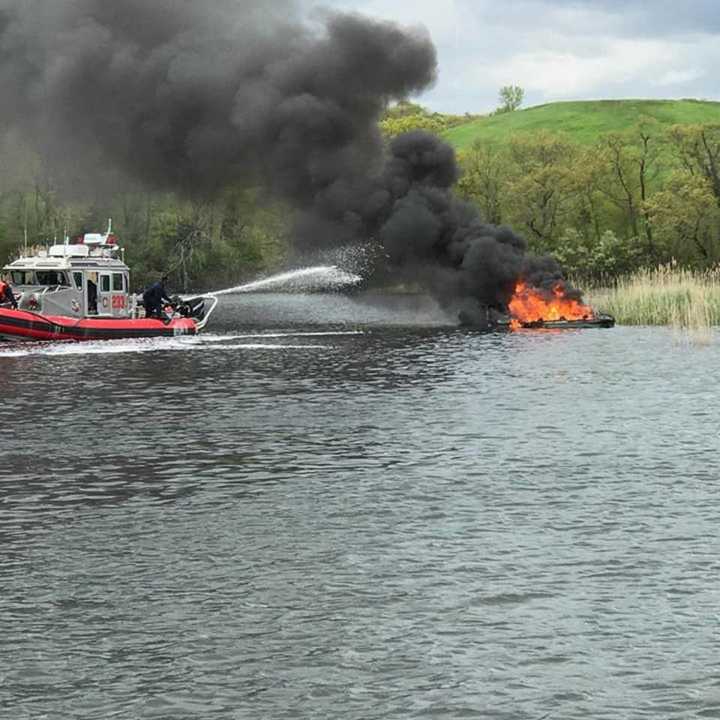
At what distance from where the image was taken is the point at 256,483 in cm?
2219

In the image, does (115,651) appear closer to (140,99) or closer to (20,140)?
(140,99)

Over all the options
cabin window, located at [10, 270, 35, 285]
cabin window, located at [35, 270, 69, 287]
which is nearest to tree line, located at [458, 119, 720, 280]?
cabin window, located at [35, 270, 69, 287]

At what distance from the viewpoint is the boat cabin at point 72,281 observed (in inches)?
2210

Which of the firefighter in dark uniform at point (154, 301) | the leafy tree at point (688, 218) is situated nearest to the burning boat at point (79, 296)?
Answer: the firefighter in dark uniform at point (154, 301)

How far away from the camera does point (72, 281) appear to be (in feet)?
185

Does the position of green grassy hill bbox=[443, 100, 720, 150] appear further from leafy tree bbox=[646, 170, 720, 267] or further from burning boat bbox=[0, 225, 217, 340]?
burning boat bbox=[0, 225, 217, 340]

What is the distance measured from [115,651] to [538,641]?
13.3 feet

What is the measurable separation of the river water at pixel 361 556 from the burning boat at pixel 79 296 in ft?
65.7

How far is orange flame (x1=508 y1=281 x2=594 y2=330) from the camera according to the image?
6625 centimetres

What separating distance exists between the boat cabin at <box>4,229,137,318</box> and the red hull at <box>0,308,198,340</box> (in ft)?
2.26

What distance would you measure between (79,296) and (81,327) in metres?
1.59

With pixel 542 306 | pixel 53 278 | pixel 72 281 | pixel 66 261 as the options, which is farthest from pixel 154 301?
pixel 542 306

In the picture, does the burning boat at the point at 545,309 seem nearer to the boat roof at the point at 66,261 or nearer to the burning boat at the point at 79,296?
the burning boat at the point at 79,296

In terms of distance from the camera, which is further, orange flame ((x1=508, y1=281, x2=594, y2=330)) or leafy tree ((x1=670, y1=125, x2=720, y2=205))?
leafy tree ((x1=670, y1=125, x2=720, y2=205))
